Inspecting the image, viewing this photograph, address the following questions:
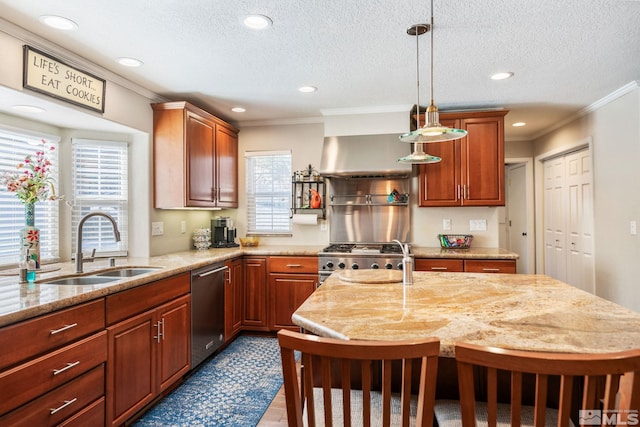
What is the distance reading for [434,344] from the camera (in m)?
0.89

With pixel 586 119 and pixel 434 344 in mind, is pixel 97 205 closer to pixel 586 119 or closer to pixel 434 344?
pixel 434 344

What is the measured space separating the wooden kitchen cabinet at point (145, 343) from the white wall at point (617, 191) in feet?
12.5

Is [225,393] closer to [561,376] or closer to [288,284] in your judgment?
[288,284]

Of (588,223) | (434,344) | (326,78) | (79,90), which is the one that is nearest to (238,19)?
(326,78)

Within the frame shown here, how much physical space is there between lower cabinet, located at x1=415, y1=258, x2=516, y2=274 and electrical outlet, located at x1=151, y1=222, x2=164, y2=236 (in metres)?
2.47

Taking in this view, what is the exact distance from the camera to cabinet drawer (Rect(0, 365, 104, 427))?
4.98ft

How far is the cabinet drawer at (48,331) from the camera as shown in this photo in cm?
146

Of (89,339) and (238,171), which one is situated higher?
(238,171)

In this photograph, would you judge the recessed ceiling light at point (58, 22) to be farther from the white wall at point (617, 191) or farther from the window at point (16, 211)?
the white wall at point (617, 191)

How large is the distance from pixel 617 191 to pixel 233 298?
3824mm

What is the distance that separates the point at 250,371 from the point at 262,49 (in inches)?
96.9

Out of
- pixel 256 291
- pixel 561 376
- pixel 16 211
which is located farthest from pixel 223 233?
pixel 561 376

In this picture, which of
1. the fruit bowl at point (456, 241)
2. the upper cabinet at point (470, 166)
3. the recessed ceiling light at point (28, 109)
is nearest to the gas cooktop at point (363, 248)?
the fruit bowl at point (456, 241)

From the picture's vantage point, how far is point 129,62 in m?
2.64
